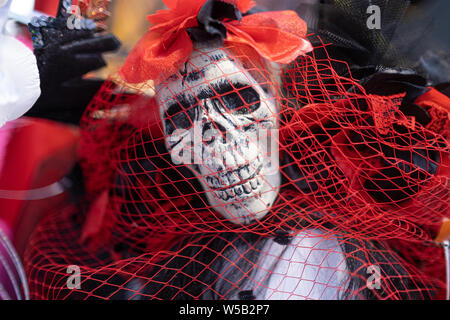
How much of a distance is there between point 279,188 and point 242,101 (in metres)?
0.18

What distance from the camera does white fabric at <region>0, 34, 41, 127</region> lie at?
1.94ft

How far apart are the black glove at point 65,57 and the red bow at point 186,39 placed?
0.50ft

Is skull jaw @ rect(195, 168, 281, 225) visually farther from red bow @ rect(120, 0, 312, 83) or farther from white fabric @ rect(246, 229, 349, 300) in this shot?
red bow @ rect(120, 0, 312, 83)

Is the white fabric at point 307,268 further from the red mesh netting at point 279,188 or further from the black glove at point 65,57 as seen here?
the black glove at point 65,57

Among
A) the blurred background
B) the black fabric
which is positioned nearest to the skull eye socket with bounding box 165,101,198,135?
the black fabric

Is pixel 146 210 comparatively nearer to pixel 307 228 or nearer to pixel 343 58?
pixel 307 228

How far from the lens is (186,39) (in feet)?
1.91

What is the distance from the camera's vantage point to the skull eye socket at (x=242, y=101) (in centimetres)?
62

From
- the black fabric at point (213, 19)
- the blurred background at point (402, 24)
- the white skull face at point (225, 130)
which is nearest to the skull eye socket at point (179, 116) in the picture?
the white skull face at point (225, 130)

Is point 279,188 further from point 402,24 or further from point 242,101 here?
point 402,24

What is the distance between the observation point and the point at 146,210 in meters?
0.78

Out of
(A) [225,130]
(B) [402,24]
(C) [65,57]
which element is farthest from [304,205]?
(C) [65,57]

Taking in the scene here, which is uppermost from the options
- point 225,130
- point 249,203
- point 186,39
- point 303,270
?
point 186,39

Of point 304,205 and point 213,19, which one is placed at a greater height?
point 213,19
